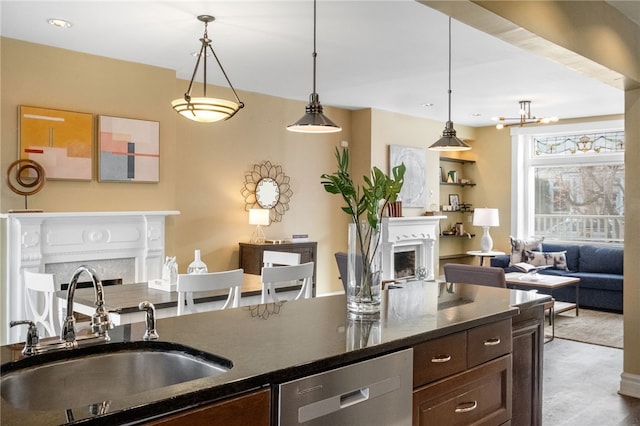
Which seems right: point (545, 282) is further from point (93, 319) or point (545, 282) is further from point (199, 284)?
point (93, 319)

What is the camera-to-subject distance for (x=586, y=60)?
10.8 feet

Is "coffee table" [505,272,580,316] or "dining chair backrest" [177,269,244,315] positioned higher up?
"dining chair backrest" [177,269,244,315]

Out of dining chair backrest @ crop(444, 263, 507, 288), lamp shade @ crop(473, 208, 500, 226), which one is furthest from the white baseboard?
lamp shade @ crop(473, 208, 500, 226)

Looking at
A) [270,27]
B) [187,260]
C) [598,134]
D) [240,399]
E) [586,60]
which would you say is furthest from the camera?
[598,134]

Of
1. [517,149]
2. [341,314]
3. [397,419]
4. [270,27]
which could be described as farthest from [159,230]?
[517,149]

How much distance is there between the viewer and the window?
27.0 feet

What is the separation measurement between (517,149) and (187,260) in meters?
5.87

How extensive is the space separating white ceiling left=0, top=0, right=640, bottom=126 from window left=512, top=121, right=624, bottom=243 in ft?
4.58

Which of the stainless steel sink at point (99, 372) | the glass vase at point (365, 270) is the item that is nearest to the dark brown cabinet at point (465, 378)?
the glass vase at point (365, 270)

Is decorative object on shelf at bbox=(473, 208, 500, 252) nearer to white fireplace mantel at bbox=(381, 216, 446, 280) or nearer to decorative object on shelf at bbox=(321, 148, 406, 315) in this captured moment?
white fireplace mantel at bbox=(381, 216, 446, 280)

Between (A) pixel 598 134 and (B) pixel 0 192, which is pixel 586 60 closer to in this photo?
(B) pixel 0 192

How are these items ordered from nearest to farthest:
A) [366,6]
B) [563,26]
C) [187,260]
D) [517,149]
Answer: [563,26], [366,6], [187,260], [517,149]

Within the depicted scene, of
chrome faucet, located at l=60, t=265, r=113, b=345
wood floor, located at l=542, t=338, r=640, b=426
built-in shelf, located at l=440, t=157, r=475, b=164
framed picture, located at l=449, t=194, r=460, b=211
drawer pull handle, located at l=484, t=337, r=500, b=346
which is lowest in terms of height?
wood floor, located at l=542, t=338, r=640, b=426

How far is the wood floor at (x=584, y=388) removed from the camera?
3.44 metres
